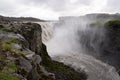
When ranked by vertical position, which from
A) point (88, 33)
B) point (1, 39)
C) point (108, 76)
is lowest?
point (108, 76)

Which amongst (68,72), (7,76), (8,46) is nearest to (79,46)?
(68,72)

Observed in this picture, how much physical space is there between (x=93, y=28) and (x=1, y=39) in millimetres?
57131

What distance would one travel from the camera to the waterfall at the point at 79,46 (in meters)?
60.2

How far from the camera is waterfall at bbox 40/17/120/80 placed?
60.2m

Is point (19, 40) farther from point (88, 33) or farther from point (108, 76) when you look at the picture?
point (88, 33)

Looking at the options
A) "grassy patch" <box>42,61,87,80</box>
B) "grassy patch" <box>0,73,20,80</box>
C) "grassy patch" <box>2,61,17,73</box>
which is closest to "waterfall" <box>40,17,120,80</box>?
"grassy patch" <box>42,61,87,80</box>

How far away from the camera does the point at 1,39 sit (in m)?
Answer: 32.6

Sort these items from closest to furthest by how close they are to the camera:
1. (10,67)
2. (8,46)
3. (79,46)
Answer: (10,67), (8,46), (79,46)

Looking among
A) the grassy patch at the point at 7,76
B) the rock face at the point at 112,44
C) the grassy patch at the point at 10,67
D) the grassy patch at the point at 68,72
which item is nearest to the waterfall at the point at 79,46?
the grassy patch at the point at 68,72

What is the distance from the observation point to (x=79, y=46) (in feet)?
291

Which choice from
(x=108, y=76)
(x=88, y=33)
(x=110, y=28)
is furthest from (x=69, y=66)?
(x=88, y=33)

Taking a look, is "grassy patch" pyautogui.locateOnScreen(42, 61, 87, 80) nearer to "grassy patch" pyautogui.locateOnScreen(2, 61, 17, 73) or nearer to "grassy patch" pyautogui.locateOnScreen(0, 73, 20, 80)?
"grassy patch" pyautogui.locateOnScreen(2, 61, 17, 73)

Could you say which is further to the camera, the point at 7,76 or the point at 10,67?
the point at 10,67

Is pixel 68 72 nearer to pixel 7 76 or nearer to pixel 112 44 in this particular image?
pixel 112 44
